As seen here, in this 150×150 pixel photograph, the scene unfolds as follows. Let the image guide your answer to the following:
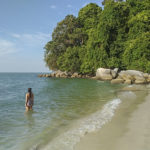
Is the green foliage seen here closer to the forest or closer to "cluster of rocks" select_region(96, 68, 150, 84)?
the forest

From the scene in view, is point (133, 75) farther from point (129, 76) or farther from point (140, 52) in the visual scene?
point (140, 52)

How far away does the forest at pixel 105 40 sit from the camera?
3569cm

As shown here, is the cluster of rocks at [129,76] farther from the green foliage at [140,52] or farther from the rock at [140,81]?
the green foliage at [140,52]

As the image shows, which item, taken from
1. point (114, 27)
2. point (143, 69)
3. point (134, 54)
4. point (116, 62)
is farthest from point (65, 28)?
point (143, 69)

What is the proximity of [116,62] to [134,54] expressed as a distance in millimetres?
5085

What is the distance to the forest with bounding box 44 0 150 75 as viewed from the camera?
1405 inches

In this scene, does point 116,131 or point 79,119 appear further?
point 79,119

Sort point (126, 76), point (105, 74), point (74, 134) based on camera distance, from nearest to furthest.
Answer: point (74, 134) → point (126, 76) → point (105, 74)

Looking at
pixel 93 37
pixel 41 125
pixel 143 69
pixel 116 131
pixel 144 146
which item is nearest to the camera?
pixel 144 146

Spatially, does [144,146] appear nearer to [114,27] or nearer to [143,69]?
[143,69]

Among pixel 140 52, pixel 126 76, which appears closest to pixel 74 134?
pixel 126 76

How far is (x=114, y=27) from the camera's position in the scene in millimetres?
40656

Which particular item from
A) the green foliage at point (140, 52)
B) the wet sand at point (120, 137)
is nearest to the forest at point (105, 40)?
the green foliage at point (140, 52)

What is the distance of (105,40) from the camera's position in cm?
4000
